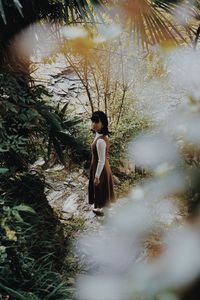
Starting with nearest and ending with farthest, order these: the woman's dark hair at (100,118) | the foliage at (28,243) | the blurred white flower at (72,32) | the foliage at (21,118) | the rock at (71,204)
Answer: the foliage at (28,243) < the foliage at (21,118) < the woman's dark hair at (100,118) < the blurred white flower at (72,32) < the rock at (71,204)

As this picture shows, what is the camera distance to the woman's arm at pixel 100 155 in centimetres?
338

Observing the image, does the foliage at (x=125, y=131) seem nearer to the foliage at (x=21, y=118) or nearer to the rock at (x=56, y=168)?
the rock at (x=56, y=168)

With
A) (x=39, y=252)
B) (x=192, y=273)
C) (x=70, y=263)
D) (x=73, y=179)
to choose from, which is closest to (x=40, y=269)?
(x=39, y=252)

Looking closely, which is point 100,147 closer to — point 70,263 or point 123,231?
point 70,263

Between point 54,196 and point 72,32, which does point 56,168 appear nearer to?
point 54,196

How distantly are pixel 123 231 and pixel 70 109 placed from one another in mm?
5371

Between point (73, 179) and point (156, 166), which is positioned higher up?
point (156, 166)

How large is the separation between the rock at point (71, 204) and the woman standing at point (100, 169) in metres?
0.36

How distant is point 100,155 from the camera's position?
11.3ft

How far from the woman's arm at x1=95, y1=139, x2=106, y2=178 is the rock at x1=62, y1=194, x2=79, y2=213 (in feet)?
2.64

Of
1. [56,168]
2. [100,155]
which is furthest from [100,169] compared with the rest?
[56,168]

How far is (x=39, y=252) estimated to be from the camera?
3.14 metres

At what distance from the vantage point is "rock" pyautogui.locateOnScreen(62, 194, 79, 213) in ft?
13.7

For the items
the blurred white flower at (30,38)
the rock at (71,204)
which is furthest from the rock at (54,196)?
the blurred white flower at (30,38)
